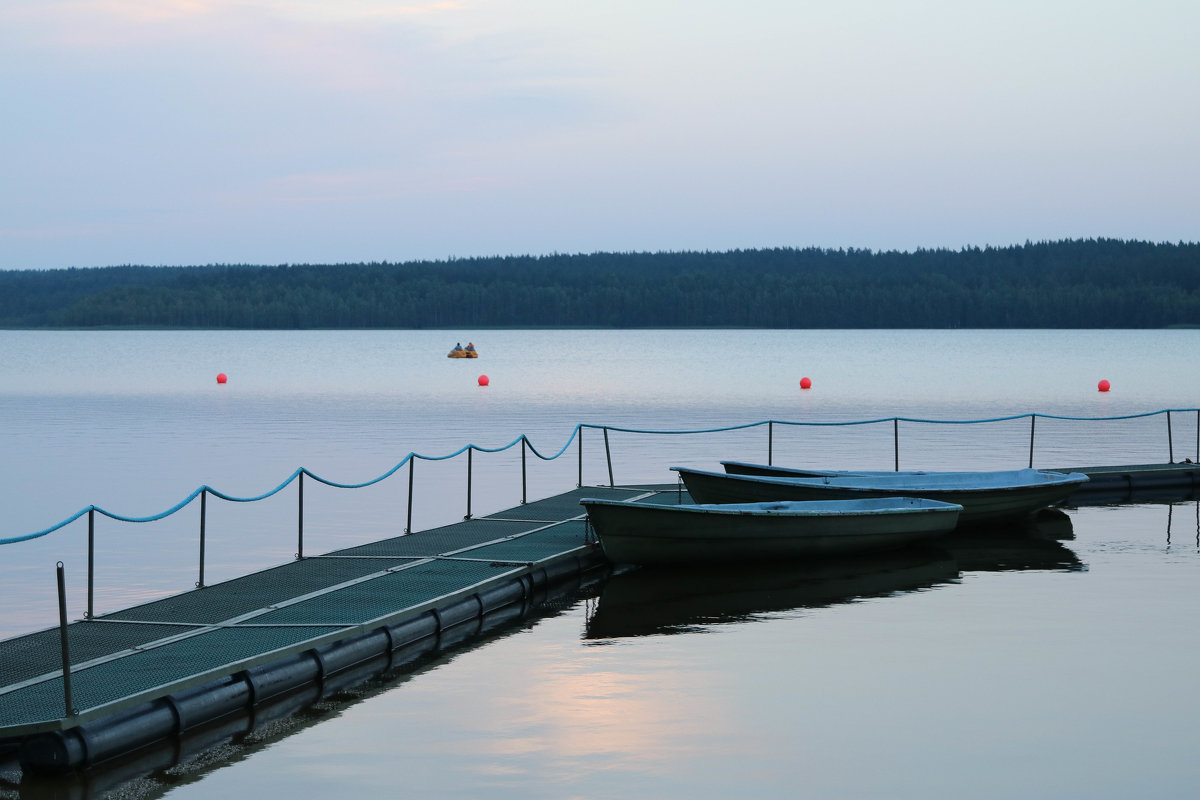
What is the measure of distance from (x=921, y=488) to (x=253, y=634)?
11795mm

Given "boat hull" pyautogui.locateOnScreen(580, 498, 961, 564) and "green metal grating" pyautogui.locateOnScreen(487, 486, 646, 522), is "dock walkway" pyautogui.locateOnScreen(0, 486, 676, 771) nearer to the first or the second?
"boat hull" pyautogui.locateOnScreen(580, 498, 961, 564)

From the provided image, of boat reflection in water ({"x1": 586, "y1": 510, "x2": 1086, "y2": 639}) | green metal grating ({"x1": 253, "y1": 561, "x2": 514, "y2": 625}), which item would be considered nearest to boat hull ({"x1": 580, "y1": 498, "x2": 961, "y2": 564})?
boat reflection in water ({"x1": 586, "y1": 510, "x2": 1086, "y2": 639})

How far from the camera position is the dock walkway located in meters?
9.27

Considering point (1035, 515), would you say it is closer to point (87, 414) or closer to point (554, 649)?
point (554, 649)

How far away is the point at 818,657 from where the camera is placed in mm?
12922

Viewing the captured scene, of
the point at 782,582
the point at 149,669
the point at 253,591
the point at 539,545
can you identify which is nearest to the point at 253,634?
the point at 149,669

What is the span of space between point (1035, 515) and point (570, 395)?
1550 inches

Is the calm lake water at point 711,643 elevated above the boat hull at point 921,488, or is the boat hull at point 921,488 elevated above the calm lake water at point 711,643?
the boat hull at point 921,488

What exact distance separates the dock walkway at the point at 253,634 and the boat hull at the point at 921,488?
2.58 meters

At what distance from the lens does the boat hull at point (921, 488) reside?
19.5 m

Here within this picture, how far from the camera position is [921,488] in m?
20.6

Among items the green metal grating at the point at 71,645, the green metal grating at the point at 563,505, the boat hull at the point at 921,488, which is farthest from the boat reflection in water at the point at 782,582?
the green metal grating at the point at 71,645

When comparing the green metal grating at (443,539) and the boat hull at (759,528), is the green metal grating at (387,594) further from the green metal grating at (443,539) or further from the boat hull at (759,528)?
the boat hull at (759,528)

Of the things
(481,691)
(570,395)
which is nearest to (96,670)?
(481,691)
